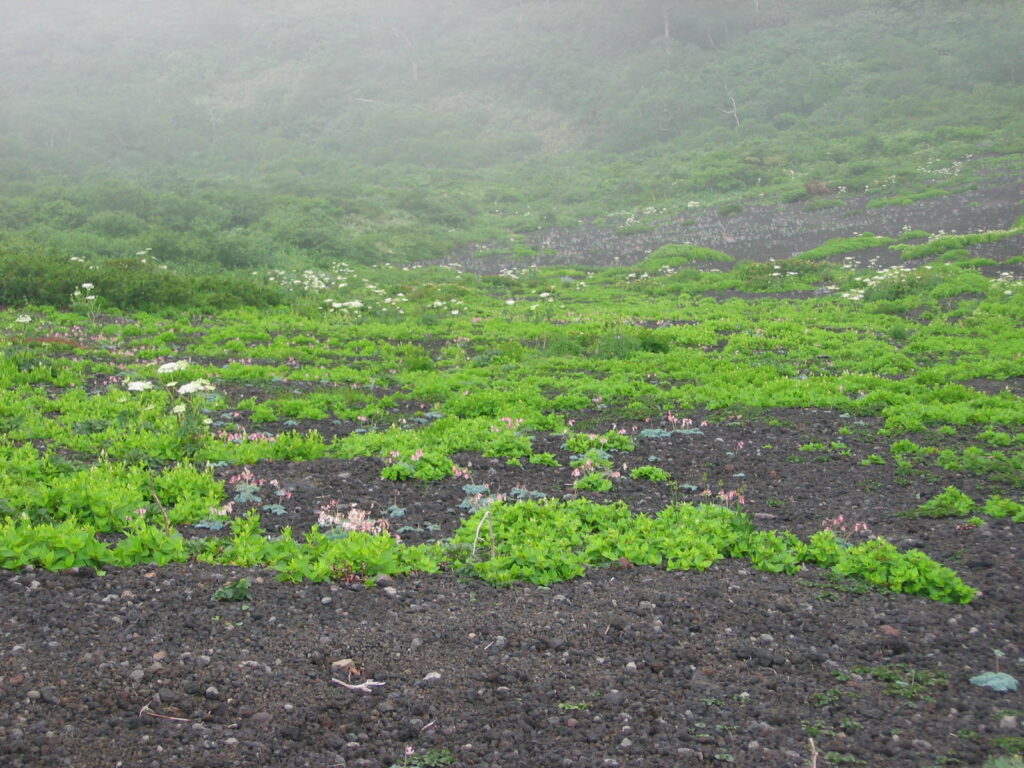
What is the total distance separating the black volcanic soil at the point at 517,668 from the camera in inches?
192

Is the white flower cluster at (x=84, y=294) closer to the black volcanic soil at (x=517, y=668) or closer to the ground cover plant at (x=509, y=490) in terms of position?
the ground cover plant at (x=509, y=490)

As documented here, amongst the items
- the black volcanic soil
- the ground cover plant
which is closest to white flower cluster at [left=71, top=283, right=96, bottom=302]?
the ground cover plant

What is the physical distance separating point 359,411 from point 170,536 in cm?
528

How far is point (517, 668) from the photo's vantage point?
5.84 metres

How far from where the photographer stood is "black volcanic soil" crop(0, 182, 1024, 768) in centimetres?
488

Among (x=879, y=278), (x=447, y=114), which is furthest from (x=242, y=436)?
(x=447, y=114)

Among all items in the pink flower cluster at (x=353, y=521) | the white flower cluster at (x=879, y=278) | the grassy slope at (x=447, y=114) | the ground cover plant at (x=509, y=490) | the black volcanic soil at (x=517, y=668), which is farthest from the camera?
the grassy slope at (x=447, y=114)

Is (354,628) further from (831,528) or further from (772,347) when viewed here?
(772,347)

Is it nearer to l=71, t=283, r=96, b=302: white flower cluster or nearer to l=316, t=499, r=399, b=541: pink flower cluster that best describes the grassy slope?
l=71, t=283, r=96, b=302: white flower cluster

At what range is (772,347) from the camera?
17422mm

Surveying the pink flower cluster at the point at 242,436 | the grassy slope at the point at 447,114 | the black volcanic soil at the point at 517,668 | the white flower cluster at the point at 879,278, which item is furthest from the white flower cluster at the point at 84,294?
the white flower cluster at the point at 879,278

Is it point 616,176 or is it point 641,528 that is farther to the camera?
point 616,176

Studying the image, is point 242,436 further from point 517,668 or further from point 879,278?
point 879,278

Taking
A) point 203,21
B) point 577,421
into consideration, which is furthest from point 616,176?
point 203,21
